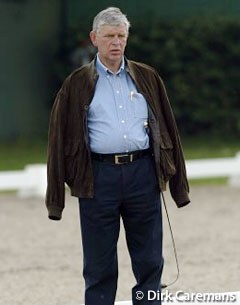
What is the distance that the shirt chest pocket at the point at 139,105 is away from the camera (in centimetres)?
614

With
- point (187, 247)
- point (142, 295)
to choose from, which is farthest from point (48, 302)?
point (187, 247)

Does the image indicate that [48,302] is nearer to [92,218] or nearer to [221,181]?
[92,218]

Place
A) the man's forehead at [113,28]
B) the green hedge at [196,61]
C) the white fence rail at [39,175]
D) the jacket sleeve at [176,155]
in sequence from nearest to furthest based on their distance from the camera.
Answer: the man's forehead at [113,28] < the jacket sleeve at [176,155] < the white fence rail at [39,175] < the green hedge at [196,61]

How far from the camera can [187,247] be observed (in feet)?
32.3

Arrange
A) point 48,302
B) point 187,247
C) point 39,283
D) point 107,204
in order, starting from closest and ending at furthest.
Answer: point 107,204, point 48,302, point 39,283, point 187,247

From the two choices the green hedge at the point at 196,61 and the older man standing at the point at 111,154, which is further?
the green hedge at the point at 196,61

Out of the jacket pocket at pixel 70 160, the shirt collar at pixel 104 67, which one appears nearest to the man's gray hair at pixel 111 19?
the shirt collar at pixel 104 67

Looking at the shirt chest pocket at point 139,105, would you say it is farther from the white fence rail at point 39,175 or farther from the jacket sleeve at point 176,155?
the white fence rail at point 39,175

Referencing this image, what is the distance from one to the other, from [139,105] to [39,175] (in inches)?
276

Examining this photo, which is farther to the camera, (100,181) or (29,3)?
(29,3)

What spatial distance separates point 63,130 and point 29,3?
13.5 m

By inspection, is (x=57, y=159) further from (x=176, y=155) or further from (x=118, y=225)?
(x=176, y=155)

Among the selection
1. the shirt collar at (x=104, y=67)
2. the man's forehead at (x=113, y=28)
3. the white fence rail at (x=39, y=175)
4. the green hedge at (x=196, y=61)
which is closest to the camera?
the man's forehead at (x=113, y=28)

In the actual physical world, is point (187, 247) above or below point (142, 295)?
below
